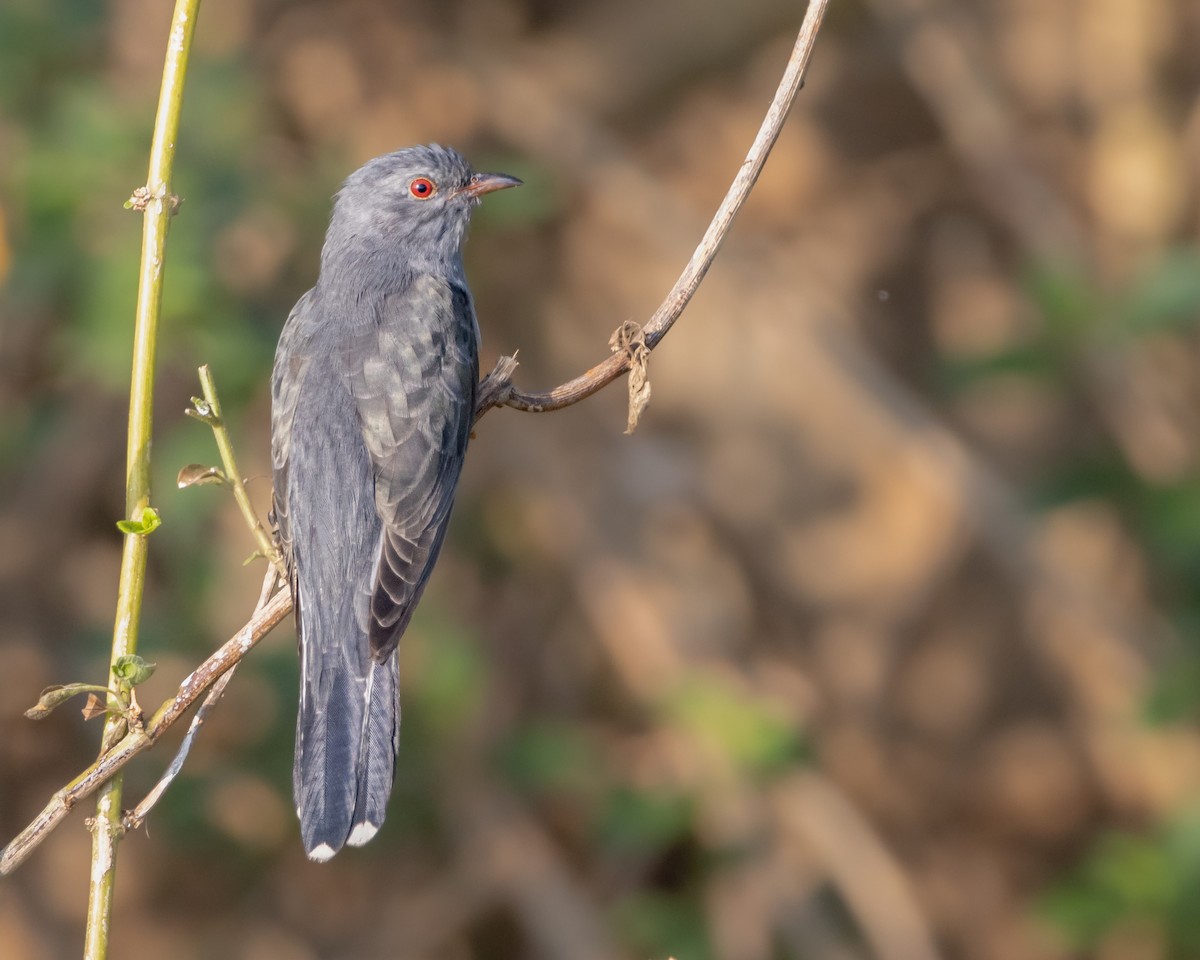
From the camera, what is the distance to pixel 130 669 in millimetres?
2639

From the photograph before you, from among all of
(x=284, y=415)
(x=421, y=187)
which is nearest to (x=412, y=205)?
(x=421, y=187)

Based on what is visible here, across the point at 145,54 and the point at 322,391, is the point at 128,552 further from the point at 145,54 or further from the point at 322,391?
the point at 145,54

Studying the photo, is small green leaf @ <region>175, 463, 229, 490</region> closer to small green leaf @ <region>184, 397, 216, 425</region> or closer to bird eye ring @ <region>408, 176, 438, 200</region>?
small green leaf @ <region>184, 397, 216, 425</region>

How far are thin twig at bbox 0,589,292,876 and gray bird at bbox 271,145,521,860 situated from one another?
0.65 meters

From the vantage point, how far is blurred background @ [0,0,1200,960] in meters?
6.14

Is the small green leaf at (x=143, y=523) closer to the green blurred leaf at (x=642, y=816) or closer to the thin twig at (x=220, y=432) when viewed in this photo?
the thin twig at (x=220, y=432)

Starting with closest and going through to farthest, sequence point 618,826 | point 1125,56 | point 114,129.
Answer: point 114,129
point 618,826
point 1125,56

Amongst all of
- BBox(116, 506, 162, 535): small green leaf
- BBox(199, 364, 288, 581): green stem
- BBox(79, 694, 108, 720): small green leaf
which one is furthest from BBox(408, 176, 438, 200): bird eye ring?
BBox(79, 694, 108, 720): small green leaf

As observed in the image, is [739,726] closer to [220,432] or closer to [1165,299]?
[1165,299]

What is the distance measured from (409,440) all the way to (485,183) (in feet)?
4.31

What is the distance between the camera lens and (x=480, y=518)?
7832 millimetres

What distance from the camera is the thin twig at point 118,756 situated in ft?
8.32

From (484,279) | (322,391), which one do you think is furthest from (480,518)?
(322,391)

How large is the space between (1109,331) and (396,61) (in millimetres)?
3799
